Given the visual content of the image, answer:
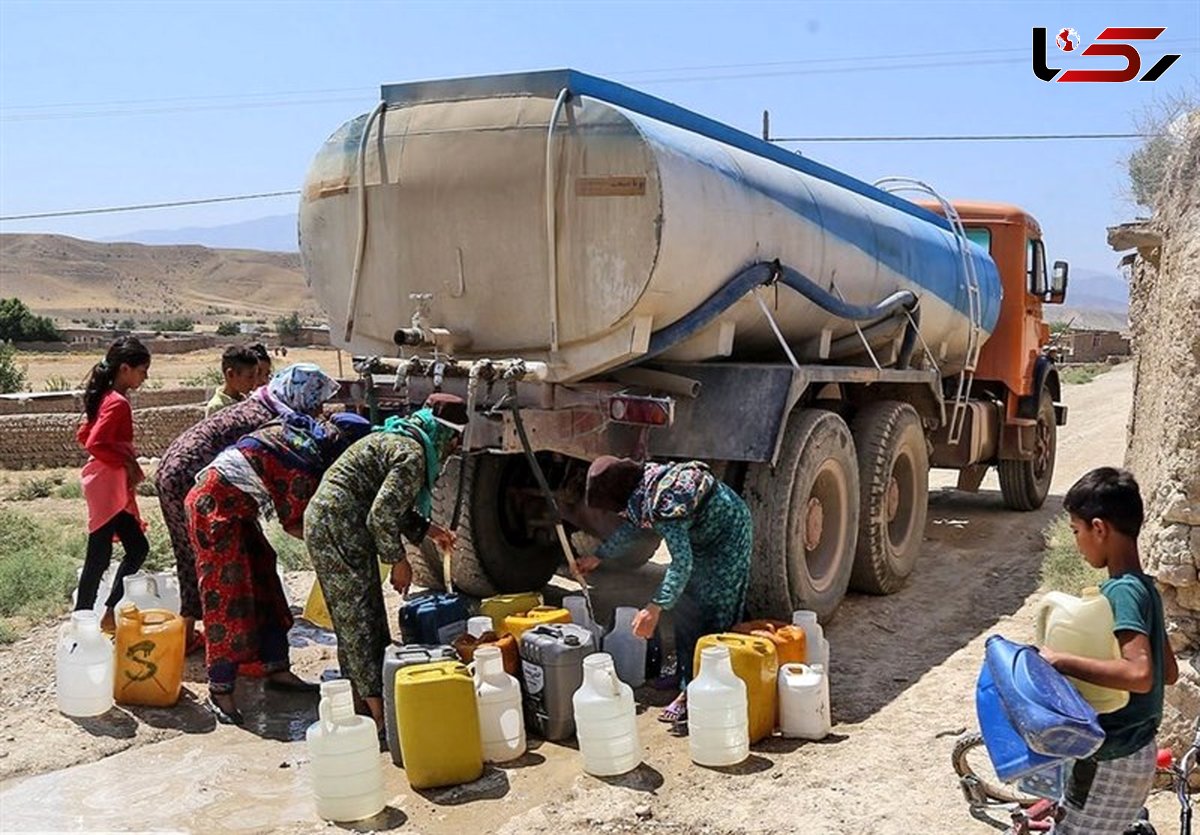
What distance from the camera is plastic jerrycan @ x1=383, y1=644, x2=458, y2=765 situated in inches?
175

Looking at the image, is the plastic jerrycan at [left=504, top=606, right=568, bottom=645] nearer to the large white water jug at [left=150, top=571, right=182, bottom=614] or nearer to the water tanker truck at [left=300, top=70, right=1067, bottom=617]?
the water tanker truck at [left=300, top=70, right=1067, bottom=617]

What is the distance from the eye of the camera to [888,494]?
7277 millimetres

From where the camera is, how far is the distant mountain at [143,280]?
93812mm

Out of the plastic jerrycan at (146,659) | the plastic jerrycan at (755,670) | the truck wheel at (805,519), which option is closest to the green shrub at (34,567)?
the plastic jerrycan at (146,659)

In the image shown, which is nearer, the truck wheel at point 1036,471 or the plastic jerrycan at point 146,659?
the plastic jerrycan at point 146,659

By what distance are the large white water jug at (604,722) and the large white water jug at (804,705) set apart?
27.6 inches

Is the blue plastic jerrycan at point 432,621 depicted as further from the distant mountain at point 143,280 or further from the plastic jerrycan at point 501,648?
the distant mountain at point 143,280

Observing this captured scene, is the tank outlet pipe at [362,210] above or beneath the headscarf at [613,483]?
above

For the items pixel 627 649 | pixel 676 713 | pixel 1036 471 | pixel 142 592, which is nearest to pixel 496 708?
pixel 676 713

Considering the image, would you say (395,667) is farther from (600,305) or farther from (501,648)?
(600,305)

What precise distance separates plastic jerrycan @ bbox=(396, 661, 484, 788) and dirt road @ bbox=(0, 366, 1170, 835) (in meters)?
0.07

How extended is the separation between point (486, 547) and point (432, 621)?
53.0 inches

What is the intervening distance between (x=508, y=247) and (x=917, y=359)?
3.87m

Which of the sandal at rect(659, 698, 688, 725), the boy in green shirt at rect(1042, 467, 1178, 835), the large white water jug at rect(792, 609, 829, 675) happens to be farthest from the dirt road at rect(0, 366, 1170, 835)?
the boy in green shirt at rect(1042, 467, 1178, 835)
